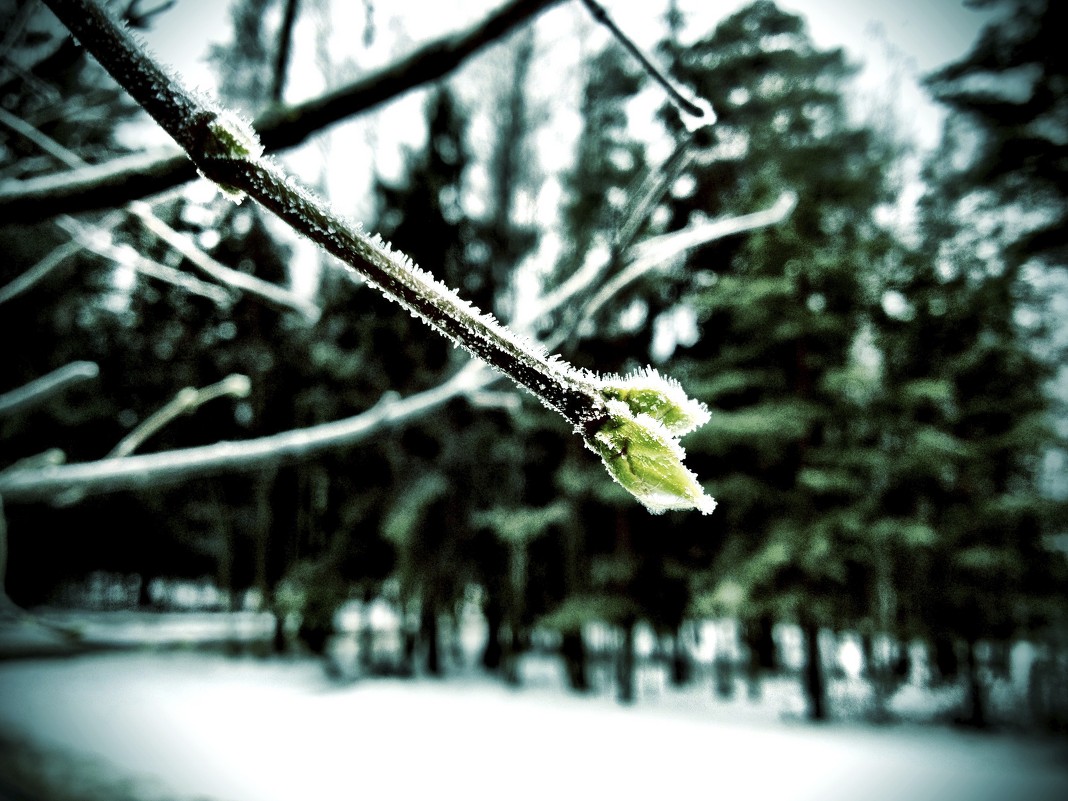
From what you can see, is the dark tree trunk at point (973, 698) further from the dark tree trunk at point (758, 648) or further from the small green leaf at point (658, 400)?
the small green leaf at point (658, 400)

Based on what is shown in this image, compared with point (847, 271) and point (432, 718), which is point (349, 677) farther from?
point (847, 271)

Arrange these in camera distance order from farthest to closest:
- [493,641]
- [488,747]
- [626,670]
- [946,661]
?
1. [493,641]
2. [626,670]
3. [946,661]
4. [488,747]

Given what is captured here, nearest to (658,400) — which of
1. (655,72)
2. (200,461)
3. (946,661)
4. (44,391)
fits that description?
(655,72)

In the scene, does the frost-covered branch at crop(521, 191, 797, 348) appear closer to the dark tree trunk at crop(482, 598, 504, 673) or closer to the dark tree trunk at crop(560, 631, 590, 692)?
the dark tree trunk at crop(560, 631, 590, 692)

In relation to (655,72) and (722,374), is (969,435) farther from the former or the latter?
(655,72)

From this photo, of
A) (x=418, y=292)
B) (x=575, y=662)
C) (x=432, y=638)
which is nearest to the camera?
(x=418, y=292)

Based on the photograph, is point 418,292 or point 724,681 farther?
point 724,681

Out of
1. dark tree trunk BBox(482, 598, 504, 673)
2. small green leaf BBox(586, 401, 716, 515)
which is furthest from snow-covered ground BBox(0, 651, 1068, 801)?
small green leaf BBox(586, 401, 716, 515)

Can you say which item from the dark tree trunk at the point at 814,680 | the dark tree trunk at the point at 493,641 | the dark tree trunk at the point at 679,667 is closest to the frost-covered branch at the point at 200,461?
the dark tree trunk at the point at 814,680

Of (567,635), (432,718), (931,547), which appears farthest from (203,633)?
(931,547)
